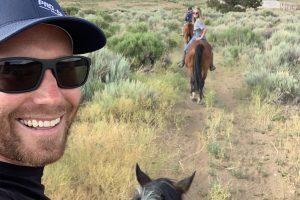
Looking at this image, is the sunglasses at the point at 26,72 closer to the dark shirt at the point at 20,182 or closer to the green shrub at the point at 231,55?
the dark shirt at the point at 20,182

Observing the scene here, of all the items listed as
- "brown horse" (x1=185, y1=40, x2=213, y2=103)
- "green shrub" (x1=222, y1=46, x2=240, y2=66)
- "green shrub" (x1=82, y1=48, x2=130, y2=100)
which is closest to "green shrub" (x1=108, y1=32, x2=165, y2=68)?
"green shrub" (x1=222, y1=46, x2=240, y2=66)

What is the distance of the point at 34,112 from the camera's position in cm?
180

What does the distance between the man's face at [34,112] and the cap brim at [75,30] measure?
0.07 m

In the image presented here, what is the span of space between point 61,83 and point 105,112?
5739mm

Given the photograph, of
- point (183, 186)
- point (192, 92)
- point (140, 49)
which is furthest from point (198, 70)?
point (183, 186)

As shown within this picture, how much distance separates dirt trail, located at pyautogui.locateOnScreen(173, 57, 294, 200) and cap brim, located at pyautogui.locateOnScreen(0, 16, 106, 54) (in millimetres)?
3983

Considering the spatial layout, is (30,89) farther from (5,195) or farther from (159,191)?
(159,191)

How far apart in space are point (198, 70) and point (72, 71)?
8.61 meters

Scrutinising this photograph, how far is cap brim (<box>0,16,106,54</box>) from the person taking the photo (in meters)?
1.62

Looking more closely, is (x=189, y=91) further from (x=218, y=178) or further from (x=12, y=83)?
(x=12, y=83)

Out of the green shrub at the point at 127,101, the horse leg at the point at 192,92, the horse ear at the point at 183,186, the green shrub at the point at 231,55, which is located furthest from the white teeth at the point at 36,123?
the green shrub at the point at 231,55

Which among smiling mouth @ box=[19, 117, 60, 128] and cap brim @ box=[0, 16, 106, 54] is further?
smiling mouth @ box=[19, 117, 60, 128]

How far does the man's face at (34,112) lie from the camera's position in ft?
5.70

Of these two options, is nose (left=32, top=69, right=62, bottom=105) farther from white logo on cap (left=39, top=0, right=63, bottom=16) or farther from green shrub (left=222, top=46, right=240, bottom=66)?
green shrub (left=222, top=46, right=240, bottom=66)
